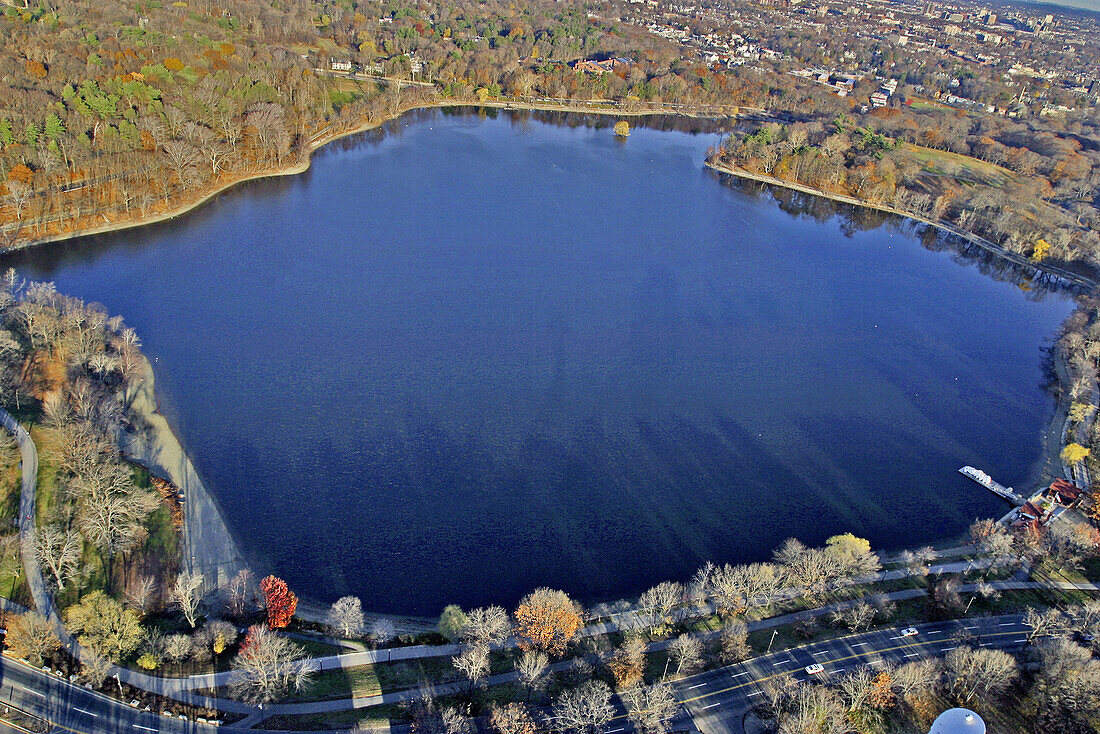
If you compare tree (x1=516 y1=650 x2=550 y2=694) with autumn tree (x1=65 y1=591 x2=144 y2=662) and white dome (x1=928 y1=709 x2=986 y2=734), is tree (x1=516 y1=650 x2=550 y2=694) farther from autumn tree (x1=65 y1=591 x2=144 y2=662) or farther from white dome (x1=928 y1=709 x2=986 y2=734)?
autumn tree (x1=65 y1=591 x2=144 y2=662)

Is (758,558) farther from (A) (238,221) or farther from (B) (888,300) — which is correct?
(A) (238,221)

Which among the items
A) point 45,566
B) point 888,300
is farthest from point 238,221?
point 888,300

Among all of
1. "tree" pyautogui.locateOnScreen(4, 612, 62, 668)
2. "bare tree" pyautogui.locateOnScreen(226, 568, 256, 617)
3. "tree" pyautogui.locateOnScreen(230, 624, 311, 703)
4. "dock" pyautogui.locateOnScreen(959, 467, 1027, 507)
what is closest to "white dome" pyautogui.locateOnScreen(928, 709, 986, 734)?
"dock" pyautogui.locateOnScreen(959, 467, 1027, 507)

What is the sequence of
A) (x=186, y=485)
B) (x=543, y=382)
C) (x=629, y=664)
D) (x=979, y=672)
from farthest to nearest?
(x=543, y=382) < (x=186, y=485) < (x=629, y=664) < (x=979, y=672)

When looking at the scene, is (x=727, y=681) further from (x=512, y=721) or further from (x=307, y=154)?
(x=307, y=154)

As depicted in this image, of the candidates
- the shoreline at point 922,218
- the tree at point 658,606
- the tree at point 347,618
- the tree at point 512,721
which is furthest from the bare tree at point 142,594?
the shoreline at point 922,218

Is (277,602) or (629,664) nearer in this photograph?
(629,664)

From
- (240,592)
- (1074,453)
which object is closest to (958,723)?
(1074,453)
